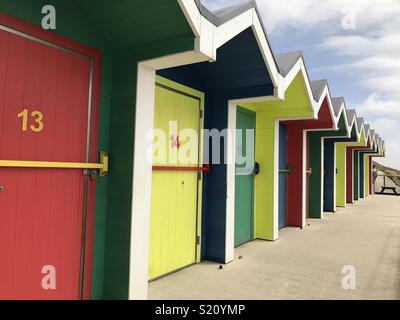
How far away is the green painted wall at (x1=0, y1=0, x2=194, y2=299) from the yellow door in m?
0.75

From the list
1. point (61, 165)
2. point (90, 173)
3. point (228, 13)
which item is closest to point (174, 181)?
point (90, 173)

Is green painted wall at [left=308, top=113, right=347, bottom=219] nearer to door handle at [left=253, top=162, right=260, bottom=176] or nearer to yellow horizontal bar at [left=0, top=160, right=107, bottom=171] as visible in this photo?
door handle at [left=253, top=162, right=260, bottom=176]

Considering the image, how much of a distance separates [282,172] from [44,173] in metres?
5.84

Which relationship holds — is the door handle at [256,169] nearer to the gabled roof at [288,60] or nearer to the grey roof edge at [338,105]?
the gabled roof at [288,60]

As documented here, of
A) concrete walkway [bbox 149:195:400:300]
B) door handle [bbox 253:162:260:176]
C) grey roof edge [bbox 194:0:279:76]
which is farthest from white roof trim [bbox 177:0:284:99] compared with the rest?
concrete walkway [bbox 149:195:400:300]

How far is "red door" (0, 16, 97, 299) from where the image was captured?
7.39ft

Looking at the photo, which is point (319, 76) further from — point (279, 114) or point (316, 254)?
point (316, 254)

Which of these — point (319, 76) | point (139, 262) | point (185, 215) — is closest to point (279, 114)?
point (319, 76)

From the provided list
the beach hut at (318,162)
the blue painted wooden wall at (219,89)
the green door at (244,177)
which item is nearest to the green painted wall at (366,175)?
the beach hut at (318,162)

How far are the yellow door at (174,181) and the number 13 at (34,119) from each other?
1.41 meters

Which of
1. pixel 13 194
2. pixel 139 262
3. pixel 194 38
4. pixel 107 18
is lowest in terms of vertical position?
pixel 139 262

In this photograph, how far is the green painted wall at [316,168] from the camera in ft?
30.2

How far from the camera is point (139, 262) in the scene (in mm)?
2873
